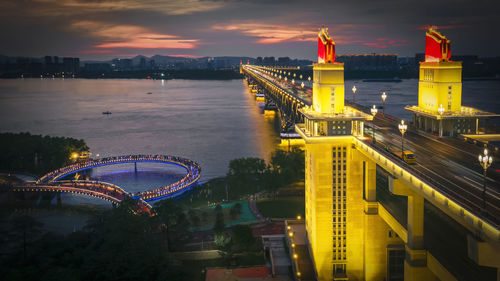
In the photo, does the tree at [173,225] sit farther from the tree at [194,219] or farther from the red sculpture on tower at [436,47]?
the red sculpture on tower at [436,47]

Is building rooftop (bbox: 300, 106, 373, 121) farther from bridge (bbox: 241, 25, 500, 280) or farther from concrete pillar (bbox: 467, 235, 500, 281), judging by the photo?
concrete pillar (bbox: 467, 235, 500, 281)

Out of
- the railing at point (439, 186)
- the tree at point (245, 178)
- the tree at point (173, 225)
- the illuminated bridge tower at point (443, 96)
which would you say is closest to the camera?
the railing at point (439, 186)

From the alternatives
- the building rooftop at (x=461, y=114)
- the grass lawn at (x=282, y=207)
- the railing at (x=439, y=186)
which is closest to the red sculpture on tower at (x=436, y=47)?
the building rooftop at (x=461, y=114)

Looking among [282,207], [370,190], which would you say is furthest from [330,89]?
[282,207]

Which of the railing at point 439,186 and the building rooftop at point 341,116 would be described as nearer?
the railing at point 439,186

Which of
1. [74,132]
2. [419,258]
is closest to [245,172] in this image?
[419,258]

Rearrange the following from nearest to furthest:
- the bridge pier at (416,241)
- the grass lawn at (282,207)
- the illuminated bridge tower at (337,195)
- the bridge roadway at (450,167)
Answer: the bridge roadway at (450,167) < the bridge pier at (416,241) < the illuminated bridge tower at (337,195) < the grass lawn at (282,207)

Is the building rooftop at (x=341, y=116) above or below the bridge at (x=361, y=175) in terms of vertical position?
above
